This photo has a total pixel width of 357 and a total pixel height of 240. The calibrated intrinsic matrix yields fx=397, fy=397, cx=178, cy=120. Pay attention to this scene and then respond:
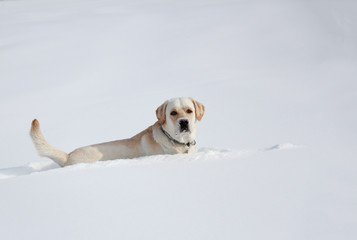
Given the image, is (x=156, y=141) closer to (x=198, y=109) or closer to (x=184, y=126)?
(x=184, y=126)

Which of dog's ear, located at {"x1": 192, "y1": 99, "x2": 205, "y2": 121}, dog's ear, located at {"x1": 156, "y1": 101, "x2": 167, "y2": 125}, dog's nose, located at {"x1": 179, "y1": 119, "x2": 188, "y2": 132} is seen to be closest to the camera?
dog's nose, located at {"x1": 179, "y1": 119, "x2": 188, "y2": 132}

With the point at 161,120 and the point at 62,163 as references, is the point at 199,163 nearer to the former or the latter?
the point at 161,120

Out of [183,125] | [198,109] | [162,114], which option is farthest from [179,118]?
[198,109]

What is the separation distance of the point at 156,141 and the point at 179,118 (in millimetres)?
473

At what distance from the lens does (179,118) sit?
460cm

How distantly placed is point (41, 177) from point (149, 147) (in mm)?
1589

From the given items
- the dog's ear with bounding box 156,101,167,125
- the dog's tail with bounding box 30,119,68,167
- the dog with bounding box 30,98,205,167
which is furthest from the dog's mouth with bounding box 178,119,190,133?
the dog's tail with bounding box 30,119,68,167

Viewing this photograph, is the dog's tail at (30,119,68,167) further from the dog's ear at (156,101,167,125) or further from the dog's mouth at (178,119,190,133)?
the dog's mouth at (178,119,190,133)

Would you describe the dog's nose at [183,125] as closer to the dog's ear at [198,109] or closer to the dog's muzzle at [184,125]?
the dog's muzzle at [184,125]

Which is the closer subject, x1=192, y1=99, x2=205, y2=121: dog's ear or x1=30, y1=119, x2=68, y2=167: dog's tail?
x1=30, y1=119, x2=68, y2=167: dog's tail

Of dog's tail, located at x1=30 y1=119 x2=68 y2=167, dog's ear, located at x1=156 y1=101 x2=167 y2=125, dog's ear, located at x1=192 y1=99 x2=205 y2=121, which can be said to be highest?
dog's ear, located at x1=192 y1=99 x2=205 y2=121

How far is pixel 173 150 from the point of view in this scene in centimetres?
479

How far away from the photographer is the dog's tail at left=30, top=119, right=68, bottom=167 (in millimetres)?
4633

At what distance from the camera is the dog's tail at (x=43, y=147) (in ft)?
15.2
